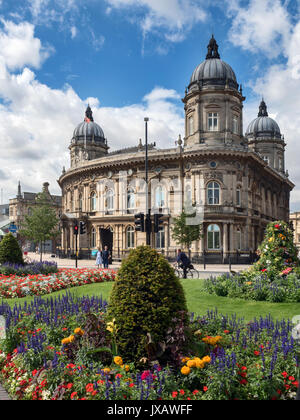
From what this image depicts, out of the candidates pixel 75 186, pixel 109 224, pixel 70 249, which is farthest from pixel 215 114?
pixel 70 249

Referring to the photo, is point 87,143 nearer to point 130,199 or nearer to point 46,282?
point 130,199

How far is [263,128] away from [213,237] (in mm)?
37274

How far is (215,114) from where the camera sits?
41125 millimetres

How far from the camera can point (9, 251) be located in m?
21.4

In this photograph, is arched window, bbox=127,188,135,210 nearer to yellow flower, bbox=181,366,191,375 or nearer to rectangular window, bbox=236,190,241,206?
rectangular window, bbox=236,190,241,206

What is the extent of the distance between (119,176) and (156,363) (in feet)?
131

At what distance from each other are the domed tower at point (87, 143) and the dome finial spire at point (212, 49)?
2329 centimetres

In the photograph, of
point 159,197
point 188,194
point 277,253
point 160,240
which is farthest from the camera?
point 159,197

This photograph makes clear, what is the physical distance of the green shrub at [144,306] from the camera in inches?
223

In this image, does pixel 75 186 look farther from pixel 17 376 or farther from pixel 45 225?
pixel 17 376

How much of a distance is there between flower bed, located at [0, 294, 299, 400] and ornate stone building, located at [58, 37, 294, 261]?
29.8m

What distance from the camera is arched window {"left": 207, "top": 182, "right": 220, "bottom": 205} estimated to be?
39.4 metres

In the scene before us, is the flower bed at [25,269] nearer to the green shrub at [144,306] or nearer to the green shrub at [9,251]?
the green shrub at [9,251]

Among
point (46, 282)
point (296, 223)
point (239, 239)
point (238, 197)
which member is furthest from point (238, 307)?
point (296, 223)
